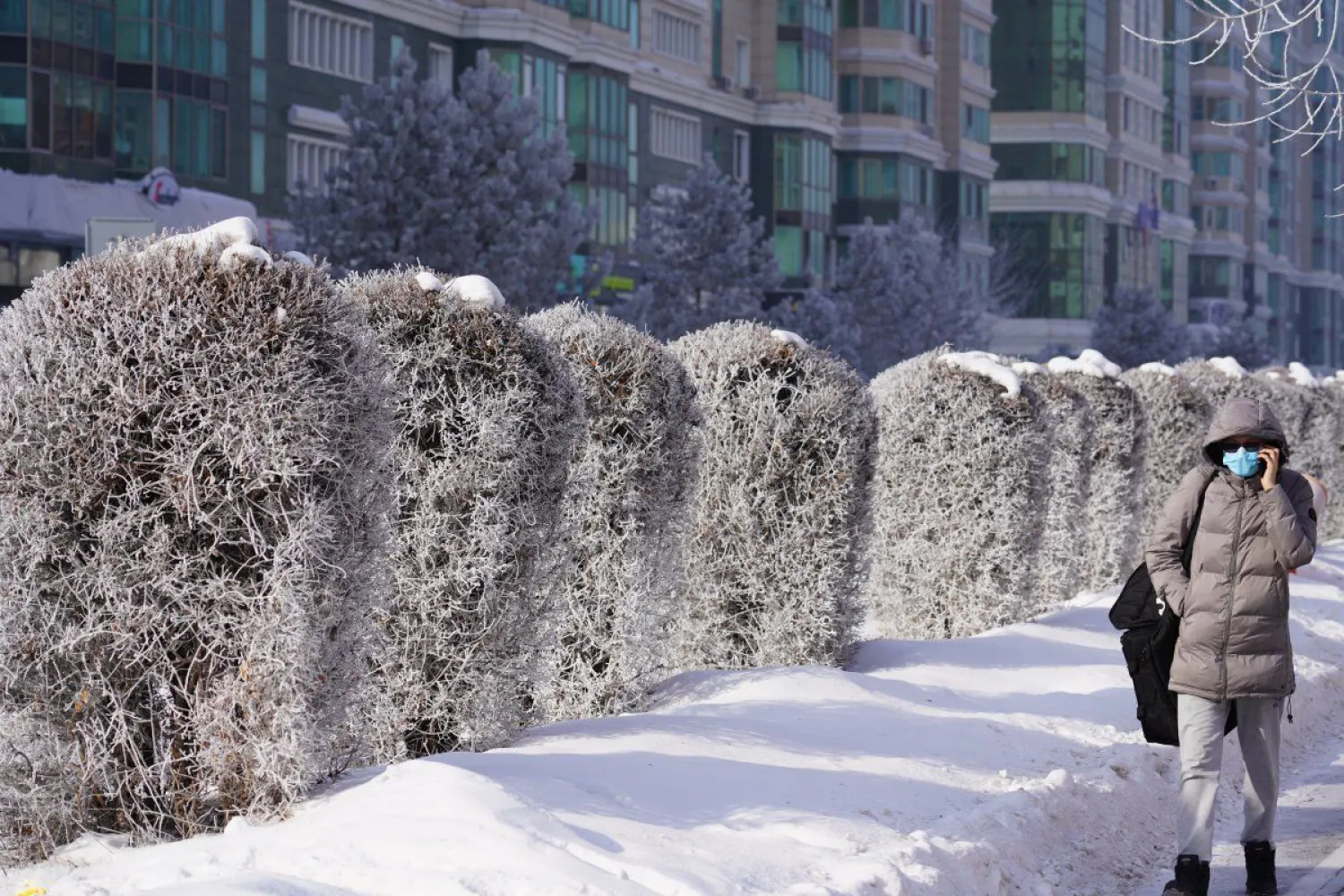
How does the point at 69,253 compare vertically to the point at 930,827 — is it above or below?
above

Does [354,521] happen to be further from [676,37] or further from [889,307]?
[676,37]

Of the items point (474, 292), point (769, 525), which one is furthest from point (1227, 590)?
point (769, 525)

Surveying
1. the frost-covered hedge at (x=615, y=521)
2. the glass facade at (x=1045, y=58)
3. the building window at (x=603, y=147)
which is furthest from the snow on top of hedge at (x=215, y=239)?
the glass facade at (x=1045, y=58)

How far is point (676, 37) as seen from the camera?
6856cm

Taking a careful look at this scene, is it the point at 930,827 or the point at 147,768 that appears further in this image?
the point at 930,827

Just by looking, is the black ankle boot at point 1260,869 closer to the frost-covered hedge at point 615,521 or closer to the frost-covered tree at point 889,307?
the frost-covered hedge at point 615,521

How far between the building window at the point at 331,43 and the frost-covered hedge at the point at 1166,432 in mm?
31745

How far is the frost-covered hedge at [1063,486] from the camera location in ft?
55.9

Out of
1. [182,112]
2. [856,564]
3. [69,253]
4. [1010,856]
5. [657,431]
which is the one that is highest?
[182,112]

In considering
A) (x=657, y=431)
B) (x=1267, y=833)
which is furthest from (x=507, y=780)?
(x=657, y=431)

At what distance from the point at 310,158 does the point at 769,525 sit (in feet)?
129

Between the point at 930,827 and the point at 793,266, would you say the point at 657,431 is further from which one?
the point at 793,266

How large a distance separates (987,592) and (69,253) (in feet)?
103

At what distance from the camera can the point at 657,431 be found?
427 inches
